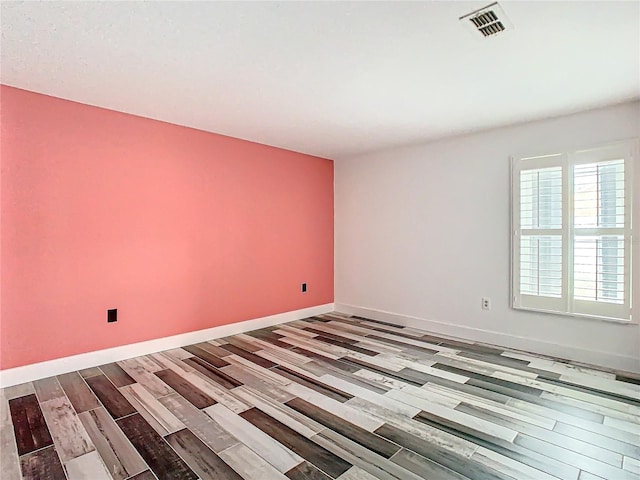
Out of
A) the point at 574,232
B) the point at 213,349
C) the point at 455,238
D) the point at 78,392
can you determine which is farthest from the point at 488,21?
the point at 78,392

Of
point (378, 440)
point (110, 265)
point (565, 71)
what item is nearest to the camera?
point (378, 440)

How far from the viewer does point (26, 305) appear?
2.85 metres

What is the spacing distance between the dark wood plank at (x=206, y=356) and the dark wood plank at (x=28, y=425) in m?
1.25

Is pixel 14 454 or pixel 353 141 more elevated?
pixel 353 141

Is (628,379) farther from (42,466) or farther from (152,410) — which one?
(42,466)

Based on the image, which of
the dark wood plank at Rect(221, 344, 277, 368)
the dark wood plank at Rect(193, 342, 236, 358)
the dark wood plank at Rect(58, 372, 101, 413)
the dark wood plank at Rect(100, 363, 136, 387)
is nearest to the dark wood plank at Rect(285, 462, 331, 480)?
the dark wood plank at Rect(221, 344, 277, 368)

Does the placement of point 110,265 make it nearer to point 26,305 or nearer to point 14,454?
point 26,305

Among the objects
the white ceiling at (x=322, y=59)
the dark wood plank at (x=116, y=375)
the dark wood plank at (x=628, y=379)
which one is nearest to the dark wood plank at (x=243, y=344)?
the dark wood plank at (x=116, y=375)

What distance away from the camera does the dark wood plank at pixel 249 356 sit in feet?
10.6

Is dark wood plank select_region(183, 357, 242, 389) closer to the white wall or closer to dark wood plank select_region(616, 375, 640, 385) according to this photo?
the white wall

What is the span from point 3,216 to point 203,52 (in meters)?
2.02

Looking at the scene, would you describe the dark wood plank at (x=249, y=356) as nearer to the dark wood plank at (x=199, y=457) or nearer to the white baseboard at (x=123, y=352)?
the white baseboard at (x=123, y=352)

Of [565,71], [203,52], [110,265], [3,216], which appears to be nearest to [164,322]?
[110,265]

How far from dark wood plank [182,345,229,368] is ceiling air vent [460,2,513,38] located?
3.11 meters
